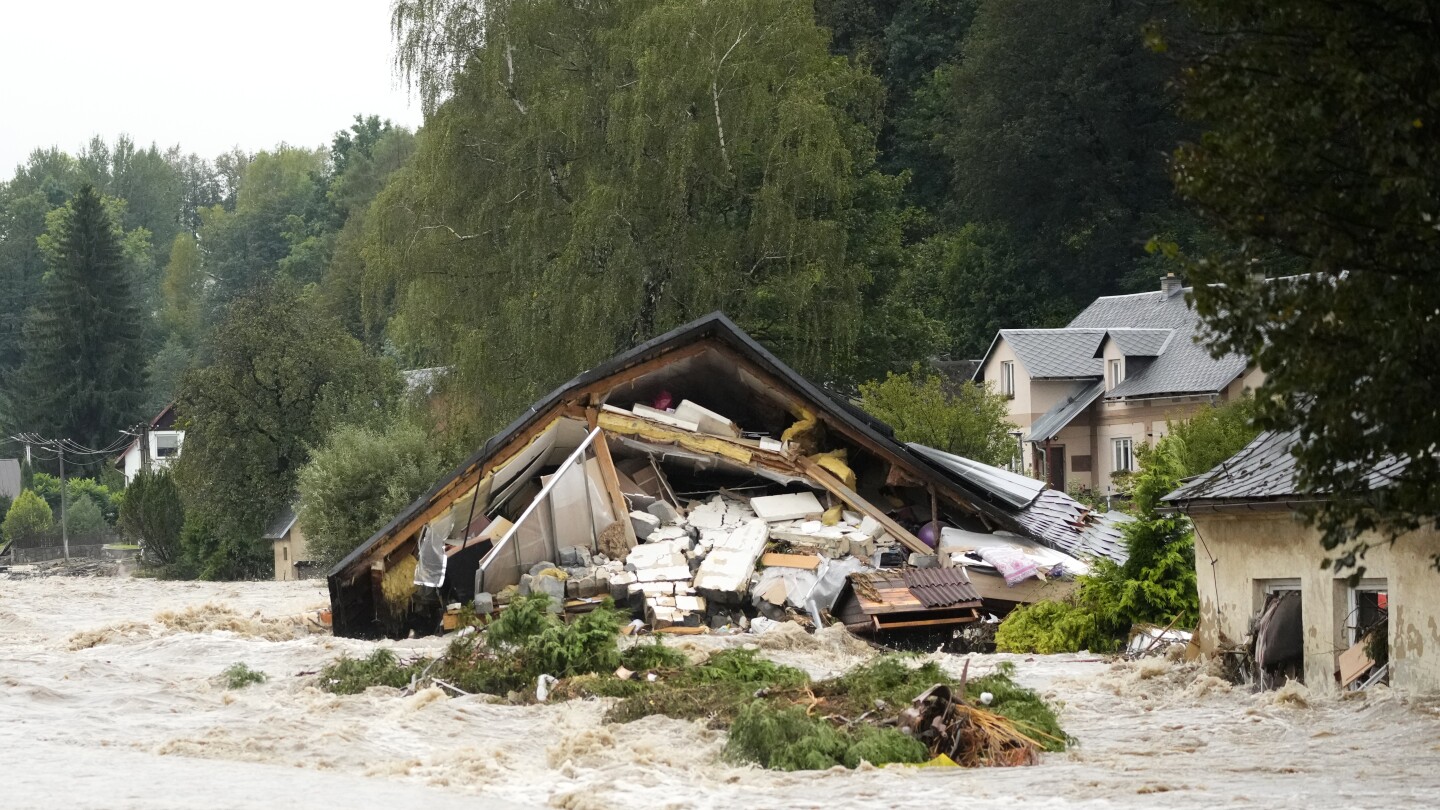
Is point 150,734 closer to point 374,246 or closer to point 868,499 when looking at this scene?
point 868,499

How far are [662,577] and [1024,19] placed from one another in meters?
45.8

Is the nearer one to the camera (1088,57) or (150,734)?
(150,734)

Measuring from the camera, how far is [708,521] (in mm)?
24047

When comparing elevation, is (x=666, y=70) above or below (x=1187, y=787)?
above

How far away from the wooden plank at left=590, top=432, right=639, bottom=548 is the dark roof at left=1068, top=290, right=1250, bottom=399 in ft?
96.6

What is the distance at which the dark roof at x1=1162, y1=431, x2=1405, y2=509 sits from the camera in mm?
16625

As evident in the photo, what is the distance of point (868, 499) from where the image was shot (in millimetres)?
25203

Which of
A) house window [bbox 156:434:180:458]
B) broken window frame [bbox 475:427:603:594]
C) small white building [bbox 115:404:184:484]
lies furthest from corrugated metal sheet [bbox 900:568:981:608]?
house window [bbox 156:434:180:458]

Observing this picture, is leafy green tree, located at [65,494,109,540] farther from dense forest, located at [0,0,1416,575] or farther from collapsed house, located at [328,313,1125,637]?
collapsed house, located at [328,313,1125,637]

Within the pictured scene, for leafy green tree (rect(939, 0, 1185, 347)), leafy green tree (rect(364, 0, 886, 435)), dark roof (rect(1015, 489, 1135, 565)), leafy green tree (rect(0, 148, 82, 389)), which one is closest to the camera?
dark roof (rect(1015, 489, 1135, 565))

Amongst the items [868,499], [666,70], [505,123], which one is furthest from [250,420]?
[868,499]

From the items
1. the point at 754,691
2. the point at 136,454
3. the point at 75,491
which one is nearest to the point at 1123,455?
the point at 754,691

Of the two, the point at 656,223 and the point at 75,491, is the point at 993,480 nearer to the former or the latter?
the point at 656,223

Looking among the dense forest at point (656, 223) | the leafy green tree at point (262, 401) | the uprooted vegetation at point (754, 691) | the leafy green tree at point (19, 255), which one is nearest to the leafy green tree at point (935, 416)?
the dense forest at point (656, 223)
